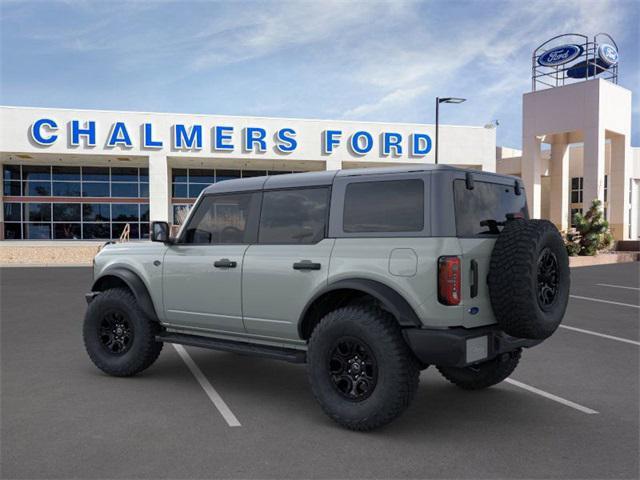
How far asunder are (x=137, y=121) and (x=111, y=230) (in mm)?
7630

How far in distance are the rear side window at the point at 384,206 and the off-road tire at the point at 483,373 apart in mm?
1704

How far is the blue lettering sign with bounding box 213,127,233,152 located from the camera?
3183 cm

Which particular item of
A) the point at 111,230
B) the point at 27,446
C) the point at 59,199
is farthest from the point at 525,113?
the point at 27,446

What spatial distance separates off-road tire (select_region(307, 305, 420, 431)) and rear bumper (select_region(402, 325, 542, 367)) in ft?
0.45

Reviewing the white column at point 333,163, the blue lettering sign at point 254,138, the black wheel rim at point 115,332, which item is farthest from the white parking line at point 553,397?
the white column at point 333,163

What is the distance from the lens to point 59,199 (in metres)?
34.9

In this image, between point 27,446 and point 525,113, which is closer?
point 27,446

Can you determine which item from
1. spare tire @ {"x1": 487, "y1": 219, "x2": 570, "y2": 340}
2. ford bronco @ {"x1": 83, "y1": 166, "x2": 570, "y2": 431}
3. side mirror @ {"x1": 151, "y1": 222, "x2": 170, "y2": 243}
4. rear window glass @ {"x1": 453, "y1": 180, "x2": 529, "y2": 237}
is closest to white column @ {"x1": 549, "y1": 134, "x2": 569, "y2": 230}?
rear window glass @ {"x1": 453, "y1": 180, "x2": 529, "y2": 237}

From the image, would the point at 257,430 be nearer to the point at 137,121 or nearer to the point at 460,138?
the point at 137,121

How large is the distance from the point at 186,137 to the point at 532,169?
19572mm

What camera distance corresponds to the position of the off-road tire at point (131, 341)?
605 cm

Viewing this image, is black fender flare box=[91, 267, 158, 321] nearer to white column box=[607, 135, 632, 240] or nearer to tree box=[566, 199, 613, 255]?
tree box=[566, 199, 613, 255]

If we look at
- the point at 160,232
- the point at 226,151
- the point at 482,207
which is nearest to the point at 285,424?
the point at 160,232

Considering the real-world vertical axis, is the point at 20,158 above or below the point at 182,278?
above
